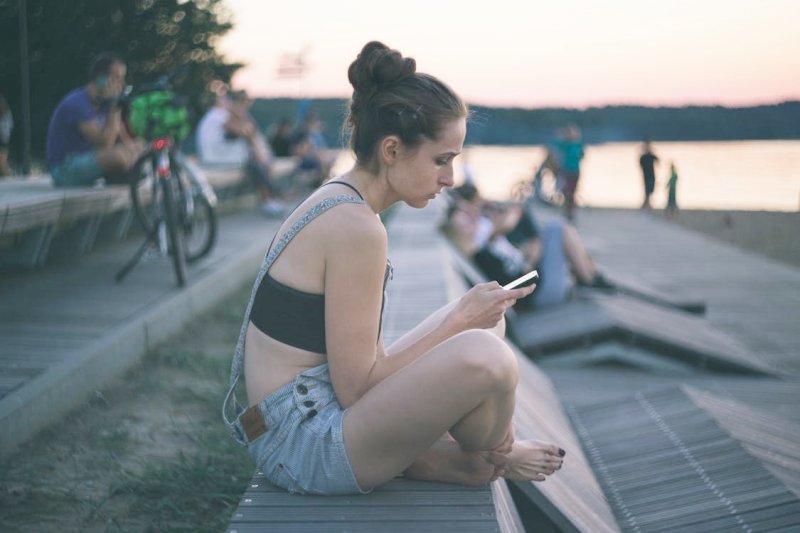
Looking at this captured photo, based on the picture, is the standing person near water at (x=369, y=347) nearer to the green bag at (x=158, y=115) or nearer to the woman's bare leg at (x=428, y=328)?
the woman's bare leg at (x=428, y=328)

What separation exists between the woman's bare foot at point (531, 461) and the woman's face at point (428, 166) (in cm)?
86

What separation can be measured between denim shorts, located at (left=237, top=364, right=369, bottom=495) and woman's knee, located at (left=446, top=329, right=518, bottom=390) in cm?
43

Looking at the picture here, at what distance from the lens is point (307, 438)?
2.56 m

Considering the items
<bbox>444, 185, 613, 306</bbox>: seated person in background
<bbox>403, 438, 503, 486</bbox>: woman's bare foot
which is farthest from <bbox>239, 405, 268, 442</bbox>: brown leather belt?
<bbox>444, 185, 613, 306</bbox>: seated person in background

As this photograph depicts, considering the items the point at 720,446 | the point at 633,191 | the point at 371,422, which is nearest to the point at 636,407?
the point at 720,446

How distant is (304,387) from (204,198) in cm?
485

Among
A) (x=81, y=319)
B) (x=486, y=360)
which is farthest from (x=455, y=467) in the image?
(x=81, y=319)

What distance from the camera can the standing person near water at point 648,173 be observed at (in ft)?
80.7

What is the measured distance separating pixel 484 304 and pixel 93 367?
8.18 feet

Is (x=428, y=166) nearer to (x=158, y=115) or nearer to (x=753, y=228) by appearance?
(x=158, y=115)

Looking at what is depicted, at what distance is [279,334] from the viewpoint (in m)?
2.59

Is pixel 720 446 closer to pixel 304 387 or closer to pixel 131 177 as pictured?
pixel 304 387

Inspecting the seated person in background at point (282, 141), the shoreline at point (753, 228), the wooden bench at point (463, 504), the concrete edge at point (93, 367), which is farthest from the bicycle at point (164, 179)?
the seated person in background at point (282, 141)

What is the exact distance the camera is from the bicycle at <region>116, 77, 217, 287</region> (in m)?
6.27
